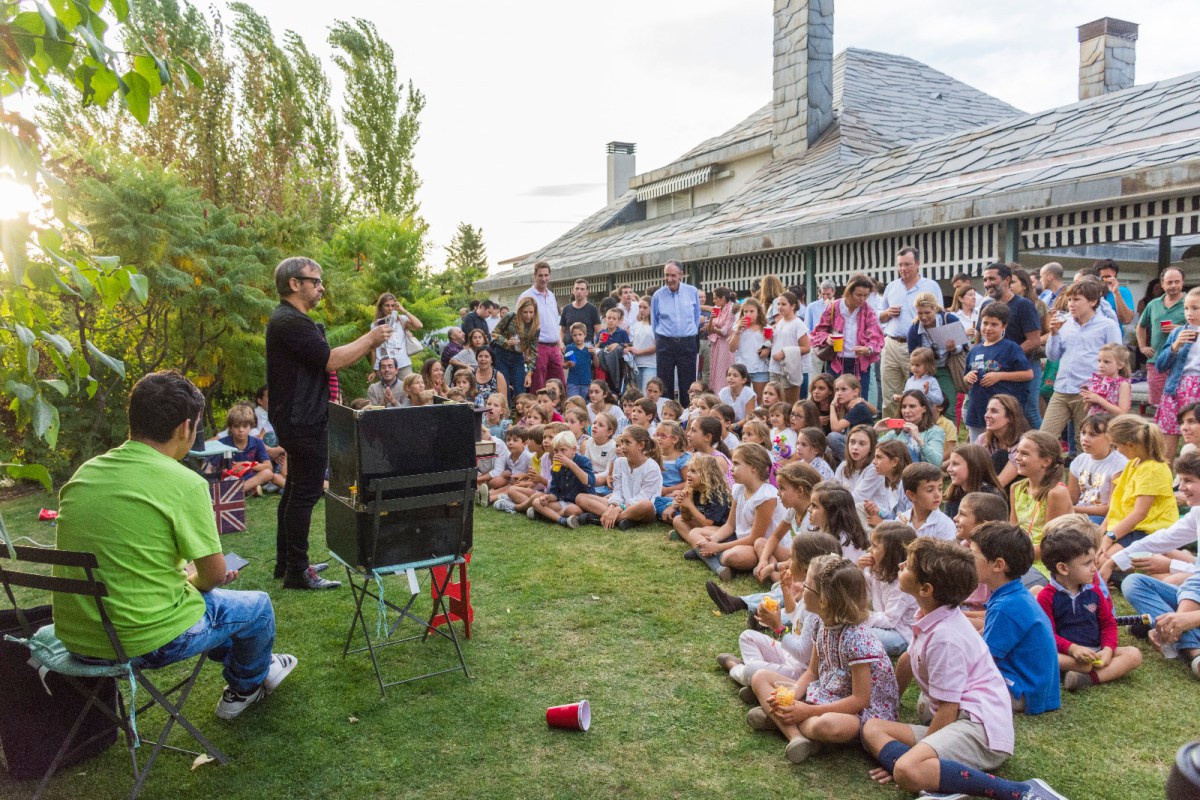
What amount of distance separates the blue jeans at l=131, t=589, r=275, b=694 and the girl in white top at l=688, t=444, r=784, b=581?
3.07 metres

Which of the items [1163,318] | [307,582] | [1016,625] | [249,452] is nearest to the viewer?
[1016,625]

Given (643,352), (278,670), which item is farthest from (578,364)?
(278,670)


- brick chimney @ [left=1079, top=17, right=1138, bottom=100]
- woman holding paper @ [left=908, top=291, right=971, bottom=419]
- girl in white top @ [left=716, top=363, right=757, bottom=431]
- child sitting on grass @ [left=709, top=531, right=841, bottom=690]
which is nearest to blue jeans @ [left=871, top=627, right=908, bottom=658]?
child sitting on grass @ [left=709, top=531, right=841, bottom=690]

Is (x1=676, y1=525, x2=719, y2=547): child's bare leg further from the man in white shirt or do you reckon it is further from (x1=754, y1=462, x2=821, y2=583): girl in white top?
the man in white shirt

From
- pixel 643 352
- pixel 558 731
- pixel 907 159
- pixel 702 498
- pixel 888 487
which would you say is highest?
pixel 907 159

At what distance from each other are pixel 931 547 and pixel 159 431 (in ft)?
10.5

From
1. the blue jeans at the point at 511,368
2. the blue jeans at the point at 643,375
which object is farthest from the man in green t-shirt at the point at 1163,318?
the blue jeans at the point at 511,368

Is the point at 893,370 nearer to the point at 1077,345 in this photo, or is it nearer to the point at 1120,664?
the point at 1077,345

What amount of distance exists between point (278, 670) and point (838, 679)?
2644 millimetres

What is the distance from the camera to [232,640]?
395 centimetres

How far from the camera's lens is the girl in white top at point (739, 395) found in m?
9.62

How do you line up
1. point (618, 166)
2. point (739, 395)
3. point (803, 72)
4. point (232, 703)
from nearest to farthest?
point (232, 703) < point (739, 395) < point (803, 72) < point (618, 166)

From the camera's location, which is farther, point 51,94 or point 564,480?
point 564,480

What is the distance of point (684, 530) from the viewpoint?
6910 mm
